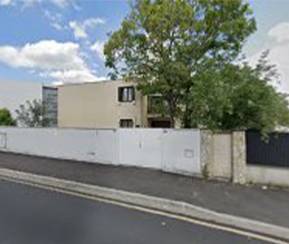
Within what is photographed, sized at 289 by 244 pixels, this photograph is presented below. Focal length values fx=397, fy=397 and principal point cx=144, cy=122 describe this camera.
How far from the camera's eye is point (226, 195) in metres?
11.1

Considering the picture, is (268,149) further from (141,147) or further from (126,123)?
(126,123)

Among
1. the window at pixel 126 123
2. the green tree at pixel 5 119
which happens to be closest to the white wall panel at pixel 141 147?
the window at pixel 126 123

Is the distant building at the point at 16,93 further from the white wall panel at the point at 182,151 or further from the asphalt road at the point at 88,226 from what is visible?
the asphalt road at the point at 88,226

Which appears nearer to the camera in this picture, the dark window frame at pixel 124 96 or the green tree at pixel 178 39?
the green tree at pixel 178 39

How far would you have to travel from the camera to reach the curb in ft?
26.1

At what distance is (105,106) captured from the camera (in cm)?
3572

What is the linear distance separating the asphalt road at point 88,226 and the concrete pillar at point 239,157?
5135 millimetres

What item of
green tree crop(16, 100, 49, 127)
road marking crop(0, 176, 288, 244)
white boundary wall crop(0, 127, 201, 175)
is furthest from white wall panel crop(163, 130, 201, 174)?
green tree crop(16, 100, 49, 127)

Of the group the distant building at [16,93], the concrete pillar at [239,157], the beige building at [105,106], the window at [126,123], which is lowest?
the concrete pillar at [239,157]

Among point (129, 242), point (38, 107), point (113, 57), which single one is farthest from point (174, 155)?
point (38, 107)

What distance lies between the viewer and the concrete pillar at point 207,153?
13.9 m

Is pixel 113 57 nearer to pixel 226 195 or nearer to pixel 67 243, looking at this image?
pixel 226 195

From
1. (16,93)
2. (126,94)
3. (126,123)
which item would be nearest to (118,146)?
(126,123)

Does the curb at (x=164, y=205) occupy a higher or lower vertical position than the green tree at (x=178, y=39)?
lower
